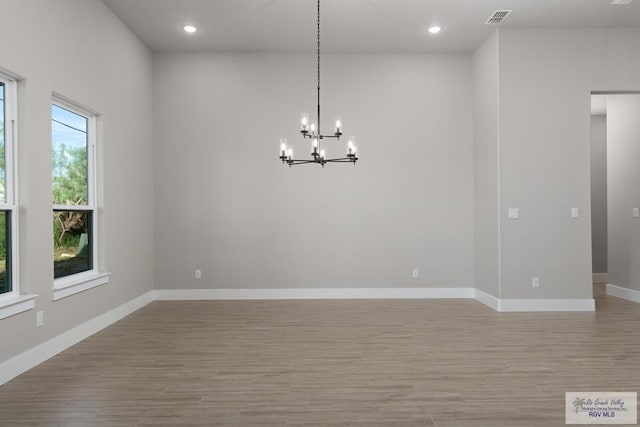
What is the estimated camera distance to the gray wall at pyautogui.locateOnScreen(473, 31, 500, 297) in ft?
19.1

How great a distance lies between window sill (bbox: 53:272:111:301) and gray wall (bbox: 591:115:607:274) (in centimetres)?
839

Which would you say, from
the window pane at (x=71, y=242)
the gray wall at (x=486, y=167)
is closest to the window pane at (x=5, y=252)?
the window pane at (x=71, y=242)

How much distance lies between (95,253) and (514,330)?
4.52m

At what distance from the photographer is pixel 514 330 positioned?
4.72m

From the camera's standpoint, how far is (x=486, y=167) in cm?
616

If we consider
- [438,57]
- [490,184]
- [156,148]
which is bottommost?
[490,184]

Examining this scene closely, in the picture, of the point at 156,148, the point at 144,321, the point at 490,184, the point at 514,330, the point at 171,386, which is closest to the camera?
the point at 171,386

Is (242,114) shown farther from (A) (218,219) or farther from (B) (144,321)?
(B) (144,321)

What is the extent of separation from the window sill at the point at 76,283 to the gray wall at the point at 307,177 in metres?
1.78

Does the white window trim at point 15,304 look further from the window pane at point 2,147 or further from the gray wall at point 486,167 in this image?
the gray wall at point 486,167

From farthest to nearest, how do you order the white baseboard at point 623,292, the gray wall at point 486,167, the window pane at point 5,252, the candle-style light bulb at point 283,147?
the white baseboard at point 623,292, the gray wall at point 486,167, the candle-style light bulb at point 283,147, the window pane at point 5,252

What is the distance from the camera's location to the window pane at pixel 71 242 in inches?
168

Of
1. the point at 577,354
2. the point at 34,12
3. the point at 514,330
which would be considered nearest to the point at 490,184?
the point at 514,330

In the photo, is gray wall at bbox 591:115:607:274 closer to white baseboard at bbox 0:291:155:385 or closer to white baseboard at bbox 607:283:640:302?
white baseboard at bbox 607:283:640:302
